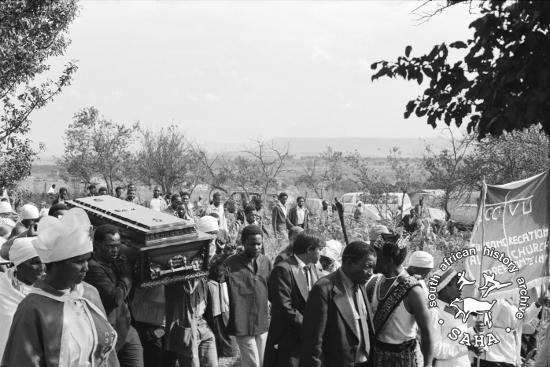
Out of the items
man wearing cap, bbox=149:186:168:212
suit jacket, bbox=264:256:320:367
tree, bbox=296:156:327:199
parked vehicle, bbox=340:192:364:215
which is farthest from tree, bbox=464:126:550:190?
suit jacket, bbox=264:256:320:367

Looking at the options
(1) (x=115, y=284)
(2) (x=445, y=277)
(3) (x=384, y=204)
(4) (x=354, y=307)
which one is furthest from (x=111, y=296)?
(3) (x=384, y=204)

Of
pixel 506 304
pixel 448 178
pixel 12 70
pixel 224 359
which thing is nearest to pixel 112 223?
pixel 224 359

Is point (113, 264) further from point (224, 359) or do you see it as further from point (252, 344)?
point (224, 359)

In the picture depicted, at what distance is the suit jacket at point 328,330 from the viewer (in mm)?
5055

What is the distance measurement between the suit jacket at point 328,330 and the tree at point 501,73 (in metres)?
1.50

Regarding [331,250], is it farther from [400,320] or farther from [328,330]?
[328,330]

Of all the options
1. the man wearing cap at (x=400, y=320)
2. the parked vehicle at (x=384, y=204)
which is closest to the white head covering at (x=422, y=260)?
the man wearing cap at (x=400, y=320)

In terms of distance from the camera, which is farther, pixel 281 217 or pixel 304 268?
pixel 281 217

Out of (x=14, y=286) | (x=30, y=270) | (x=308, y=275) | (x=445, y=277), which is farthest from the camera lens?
(x=308, y=275)

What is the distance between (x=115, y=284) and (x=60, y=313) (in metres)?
1.72

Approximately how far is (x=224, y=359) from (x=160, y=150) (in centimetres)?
2830

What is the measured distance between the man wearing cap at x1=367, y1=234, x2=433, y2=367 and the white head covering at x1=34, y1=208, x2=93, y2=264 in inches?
89.9

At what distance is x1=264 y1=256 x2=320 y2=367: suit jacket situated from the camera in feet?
20.1

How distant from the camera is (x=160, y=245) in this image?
585 cm
